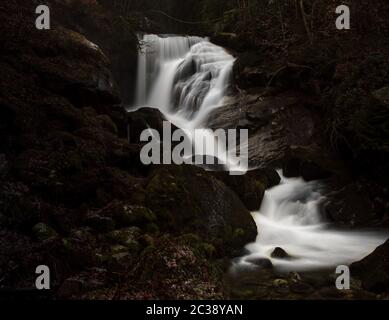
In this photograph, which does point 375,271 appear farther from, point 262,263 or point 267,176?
point 267,176

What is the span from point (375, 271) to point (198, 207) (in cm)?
303

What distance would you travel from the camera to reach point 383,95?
30.9ft

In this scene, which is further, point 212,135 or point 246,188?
point 212,135

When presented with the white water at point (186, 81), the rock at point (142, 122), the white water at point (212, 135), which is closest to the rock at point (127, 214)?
the white water at point (212, 135)

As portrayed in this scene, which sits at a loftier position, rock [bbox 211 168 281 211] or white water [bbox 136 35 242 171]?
white water [bbox 136 35 242 171]

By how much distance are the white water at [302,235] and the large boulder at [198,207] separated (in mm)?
415

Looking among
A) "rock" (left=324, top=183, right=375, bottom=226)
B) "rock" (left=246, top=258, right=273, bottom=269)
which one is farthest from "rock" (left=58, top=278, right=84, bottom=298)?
"rock" (left=324, top=183, right=375, bottom=226)

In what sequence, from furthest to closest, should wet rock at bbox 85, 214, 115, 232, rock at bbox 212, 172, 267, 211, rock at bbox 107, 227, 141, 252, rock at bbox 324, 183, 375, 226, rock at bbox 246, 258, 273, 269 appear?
1. rock at bbox 212, 172, 267, 211
2. rock at bbox 324, 183, 375, 226
3. rock at bbox 246, 258, 273, 269
4. wet rock at bbox 85, 214, 115, 232
5. rock at bbox 107, 227, 141, 252

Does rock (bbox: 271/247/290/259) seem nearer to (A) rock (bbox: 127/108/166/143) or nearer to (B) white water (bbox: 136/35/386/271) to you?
(B) white water (bbox: 136/35/386/271)

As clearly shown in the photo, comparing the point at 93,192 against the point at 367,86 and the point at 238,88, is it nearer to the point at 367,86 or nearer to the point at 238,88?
the point at 367,86

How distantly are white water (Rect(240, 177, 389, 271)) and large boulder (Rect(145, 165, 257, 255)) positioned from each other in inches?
16.3

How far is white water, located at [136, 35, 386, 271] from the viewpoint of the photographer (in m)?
7.56

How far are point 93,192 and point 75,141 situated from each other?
1.30m

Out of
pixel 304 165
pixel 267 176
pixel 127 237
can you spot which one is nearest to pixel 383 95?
pixel 304 165
